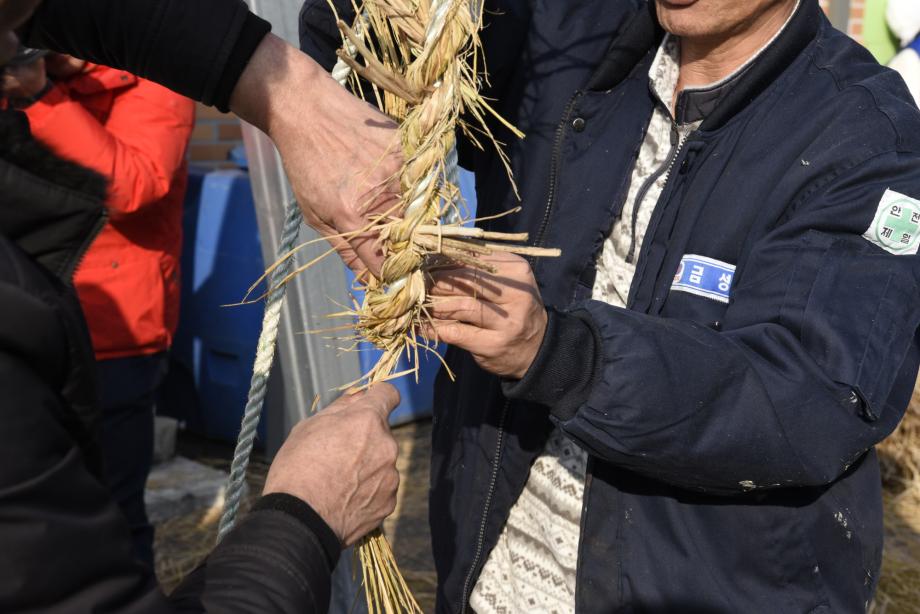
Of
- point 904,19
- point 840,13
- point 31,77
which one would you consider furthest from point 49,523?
point 840,13

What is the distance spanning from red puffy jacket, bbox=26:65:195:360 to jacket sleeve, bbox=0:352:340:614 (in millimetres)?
1810

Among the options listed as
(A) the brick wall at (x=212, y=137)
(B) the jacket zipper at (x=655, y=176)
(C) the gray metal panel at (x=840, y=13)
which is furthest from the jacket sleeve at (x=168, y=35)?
(C) the gray metal panel at (x=840, y=13)

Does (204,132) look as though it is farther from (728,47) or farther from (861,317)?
(861,317)

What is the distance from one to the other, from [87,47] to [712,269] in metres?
0.90

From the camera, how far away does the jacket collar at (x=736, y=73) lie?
1437mm

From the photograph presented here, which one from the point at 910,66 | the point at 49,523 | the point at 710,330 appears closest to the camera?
the point at 49,523

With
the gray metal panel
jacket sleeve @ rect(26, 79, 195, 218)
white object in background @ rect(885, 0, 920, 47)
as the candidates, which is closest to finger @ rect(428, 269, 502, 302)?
jacket sleeve @ rect(26, 79, 195, 218)

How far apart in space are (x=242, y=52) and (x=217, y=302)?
3.02 metres

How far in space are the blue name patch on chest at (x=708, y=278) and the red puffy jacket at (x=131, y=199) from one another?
1.69 m

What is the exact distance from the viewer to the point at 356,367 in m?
2.49

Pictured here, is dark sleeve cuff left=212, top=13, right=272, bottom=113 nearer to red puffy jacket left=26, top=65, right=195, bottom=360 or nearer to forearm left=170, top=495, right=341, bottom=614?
forearm left=170, top=495, right=341, bottom=614

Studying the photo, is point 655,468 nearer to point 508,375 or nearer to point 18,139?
point 508,375

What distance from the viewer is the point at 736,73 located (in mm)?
1495

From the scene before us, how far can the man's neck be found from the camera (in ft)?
4.92
